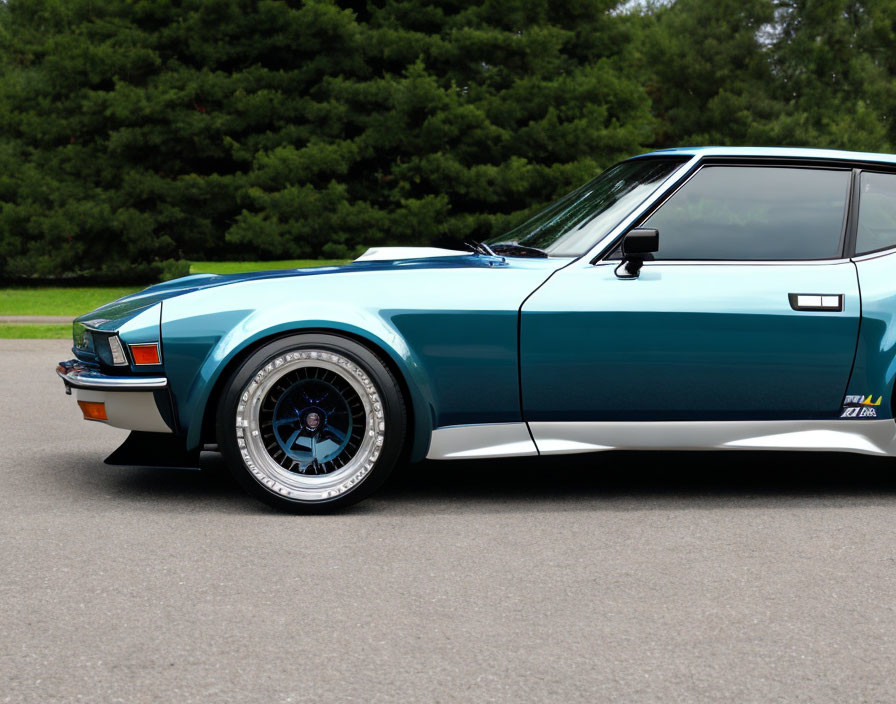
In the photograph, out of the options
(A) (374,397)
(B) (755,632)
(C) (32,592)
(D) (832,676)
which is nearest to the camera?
(D) (832,676)

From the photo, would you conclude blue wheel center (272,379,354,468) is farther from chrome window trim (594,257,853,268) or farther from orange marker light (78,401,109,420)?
chrome window trim (594,257,853,268)

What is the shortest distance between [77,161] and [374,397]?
23189mm

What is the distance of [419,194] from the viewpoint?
84.6ft

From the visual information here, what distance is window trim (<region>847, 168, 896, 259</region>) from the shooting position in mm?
5250

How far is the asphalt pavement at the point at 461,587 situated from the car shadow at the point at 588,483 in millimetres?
22

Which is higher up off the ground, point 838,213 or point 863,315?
point 838,213

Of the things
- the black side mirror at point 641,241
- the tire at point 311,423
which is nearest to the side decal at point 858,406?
the black side mirror at point 641,241

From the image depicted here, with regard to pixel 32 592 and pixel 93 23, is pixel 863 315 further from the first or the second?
pixel 93 23

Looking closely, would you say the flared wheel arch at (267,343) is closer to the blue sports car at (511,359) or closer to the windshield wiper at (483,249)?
the blue sports car at (511,359)

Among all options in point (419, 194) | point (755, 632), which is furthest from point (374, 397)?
point (419, 194)

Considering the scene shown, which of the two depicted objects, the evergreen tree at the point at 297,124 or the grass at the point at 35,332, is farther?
the evergreen tree at the point at 297,124

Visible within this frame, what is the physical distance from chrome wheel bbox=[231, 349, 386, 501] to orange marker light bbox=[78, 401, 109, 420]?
0.62 metres

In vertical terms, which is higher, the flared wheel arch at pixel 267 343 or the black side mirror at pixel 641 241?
the black side mirror at pixel 641 241

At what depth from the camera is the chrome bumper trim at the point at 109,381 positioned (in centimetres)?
486
